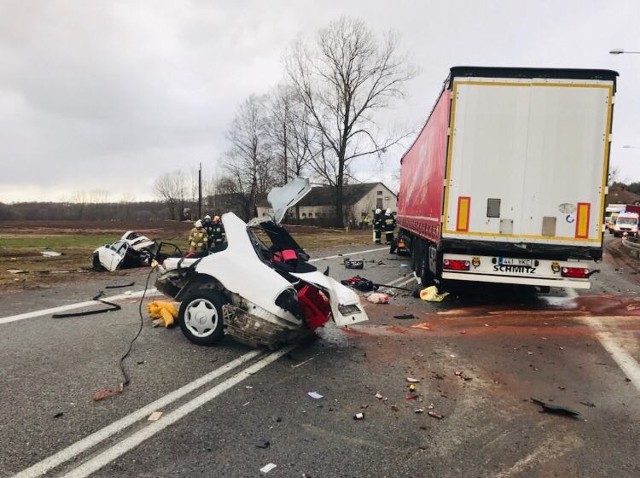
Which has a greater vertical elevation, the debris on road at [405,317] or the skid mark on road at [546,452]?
the skid mark on road at [546,452]

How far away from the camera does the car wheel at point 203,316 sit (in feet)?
17.1

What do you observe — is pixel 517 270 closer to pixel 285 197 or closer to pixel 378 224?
pixel 285 197

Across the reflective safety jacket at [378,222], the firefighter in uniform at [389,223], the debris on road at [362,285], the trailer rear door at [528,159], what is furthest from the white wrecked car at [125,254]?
the reflective safety jacket at [378,222]

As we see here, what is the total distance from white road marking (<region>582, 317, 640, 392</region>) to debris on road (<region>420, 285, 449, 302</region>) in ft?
7.64

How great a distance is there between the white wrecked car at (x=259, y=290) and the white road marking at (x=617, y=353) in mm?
2661

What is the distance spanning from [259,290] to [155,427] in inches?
70.8

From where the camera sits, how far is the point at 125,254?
13164mm

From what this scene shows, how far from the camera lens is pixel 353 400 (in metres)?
3.97

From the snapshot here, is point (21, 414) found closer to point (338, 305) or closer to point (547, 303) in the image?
point (338, 305)

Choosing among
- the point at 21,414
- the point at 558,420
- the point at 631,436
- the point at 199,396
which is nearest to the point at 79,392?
the point at 21,414

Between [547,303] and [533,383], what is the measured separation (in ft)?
15.2

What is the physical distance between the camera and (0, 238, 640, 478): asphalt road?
298 cm

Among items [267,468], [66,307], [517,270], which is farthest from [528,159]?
[66,307]

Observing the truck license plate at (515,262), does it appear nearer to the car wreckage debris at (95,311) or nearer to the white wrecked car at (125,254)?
the car wreckage debris at (95,311)
